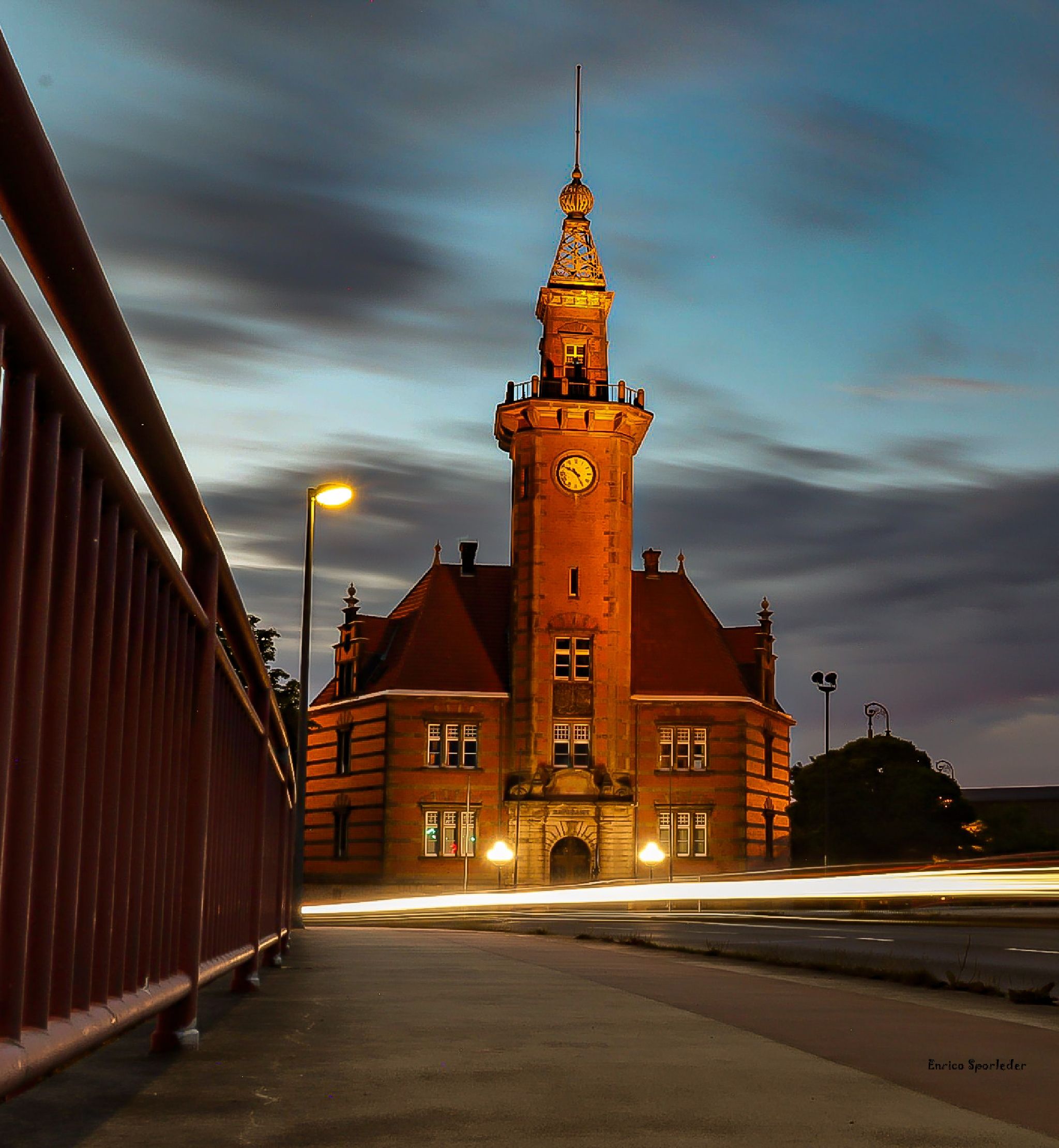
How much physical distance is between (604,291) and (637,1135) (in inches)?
2547

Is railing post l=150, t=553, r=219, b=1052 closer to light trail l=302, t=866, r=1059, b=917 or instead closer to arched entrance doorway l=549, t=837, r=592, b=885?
light trail l=302, t=866, r=1059, b=917

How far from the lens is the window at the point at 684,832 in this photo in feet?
208

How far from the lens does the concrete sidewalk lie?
179 inches

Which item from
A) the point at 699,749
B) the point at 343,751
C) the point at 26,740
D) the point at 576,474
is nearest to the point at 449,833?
the point at 343,751

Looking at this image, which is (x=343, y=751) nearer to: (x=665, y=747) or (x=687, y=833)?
(x=665, y=747)

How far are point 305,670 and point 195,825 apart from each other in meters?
23.3

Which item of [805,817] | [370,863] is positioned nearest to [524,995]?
[370,863]

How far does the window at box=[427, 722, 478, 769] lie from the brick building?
0.07 m

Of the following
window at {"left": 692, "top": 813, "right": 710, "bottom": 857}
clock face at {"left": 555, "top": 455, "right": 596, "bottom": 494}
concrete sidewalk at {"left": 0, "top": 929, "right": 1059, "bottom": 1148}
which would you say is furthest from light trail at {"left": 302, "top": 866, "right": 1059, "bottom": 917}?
clock face at {"left": 555, "top": 455, "right": 596, "bottom": 494}

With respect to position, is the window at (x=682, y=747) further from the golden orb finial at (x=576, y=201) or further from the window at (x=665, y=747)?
the golden orb finial at (x=576, y=201)

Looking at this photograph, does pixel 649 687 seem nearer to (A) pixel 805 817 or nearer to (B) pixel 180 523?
(A) pixel 805 817

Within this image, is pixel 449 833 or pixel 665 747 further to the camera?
pixel 665 747

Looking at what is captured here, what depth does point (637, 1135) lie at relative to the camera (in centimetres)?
449

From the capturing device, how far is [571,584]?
206ft
